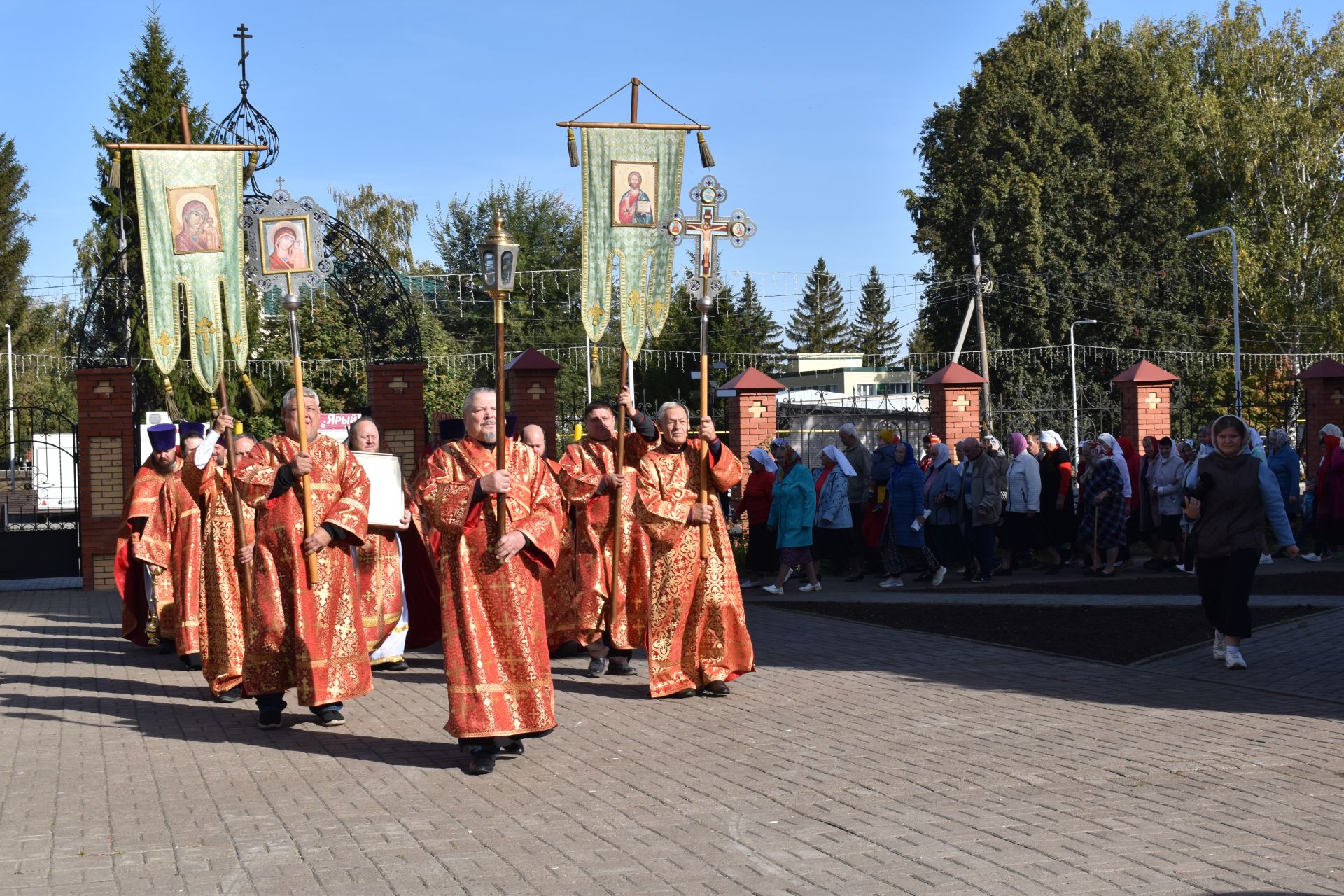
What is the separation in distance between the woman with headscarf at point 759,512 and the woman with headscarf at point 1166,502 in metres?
4.41

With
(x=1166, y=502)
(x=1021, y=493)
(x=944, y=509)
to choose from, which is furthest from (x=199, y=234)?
(x=1166, y=502)

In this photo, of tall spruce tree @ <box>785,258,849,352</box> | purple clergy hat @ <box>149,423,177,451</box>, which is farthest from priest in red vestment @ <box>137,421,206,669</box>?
tall spruce tree @ <box>785,258,849,352</box>

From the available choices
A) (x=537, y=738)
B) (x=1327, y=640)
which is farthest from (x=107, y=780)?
(x=1327, y=640)

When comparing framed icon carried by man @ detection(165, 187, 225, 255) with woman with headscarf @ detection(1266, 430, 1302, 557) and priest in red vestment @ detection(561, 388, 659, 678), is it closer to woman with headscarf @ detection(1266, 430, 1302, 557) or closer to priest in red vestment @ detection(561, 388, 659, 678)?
priest in red vestment @ detection(561, 388, 659, 678)

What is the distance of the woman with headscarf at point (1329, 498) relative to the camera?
56.6ft

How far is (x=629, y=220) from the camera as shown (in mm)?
10727

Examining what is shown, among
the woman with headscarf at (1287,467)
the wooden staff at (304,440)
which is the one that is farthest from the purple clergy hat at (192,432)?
the woman with headscarf at (1287,467)

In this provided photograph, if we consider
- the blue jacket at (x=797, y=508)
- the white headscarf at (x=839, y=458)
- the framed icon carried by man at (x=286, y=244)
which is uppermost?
the framed icon carried by man at (x=286, y=244)

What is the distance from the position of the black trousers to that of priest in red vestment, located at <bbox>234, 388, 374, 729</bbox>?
557 cm

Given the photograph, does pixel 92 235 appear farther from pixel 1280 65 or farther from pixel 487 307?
pixel 1280 65

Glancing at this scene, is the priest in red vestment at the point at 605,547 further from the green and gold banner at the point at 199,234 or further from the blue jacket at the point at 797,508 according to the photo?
the blue jacket at the point at 797,508

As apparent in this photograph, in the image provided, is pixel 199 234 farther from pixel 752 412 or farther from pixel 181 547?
pixel 752 412

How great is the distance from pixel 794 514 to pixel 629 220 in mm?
5665

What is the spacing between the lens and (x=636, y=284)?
10.9 m
